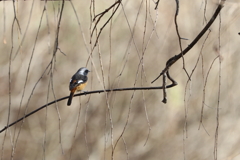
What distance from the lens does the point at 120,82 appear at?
2.07 m

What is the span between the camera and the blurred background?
2008 mm

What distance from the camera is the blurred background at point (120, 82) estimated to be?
201 cm

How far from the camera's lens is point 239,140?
2268mm

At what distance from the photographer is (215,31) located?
2.11 m

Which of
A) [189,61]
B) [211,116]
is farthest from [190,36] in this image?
[211,116]

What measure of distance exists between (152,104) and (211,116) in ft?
1.36

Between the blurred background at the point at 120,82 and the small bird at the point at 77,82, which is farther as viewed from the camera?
the blurred background at the point at 120,82

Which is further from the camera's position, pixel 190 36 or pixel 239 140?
pixel 239 140

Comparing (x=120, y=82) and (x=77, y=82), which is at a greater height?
(x=120, y=82)

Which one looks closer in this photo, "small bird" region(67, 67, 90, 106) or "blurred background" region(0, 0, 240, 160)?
"small bird" region(67, 67, 90, 106)

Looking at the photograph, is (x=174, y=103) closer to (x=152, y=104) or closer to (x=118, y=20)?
(x=152, y=104)

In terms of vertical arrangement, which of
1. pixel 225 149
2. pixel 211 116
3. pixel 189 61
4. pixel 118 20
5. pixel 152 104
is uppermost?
pixel 118 20

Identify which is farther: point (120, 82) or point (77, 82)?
point (120, 82)

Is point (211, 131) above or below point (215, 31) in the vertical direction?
below
